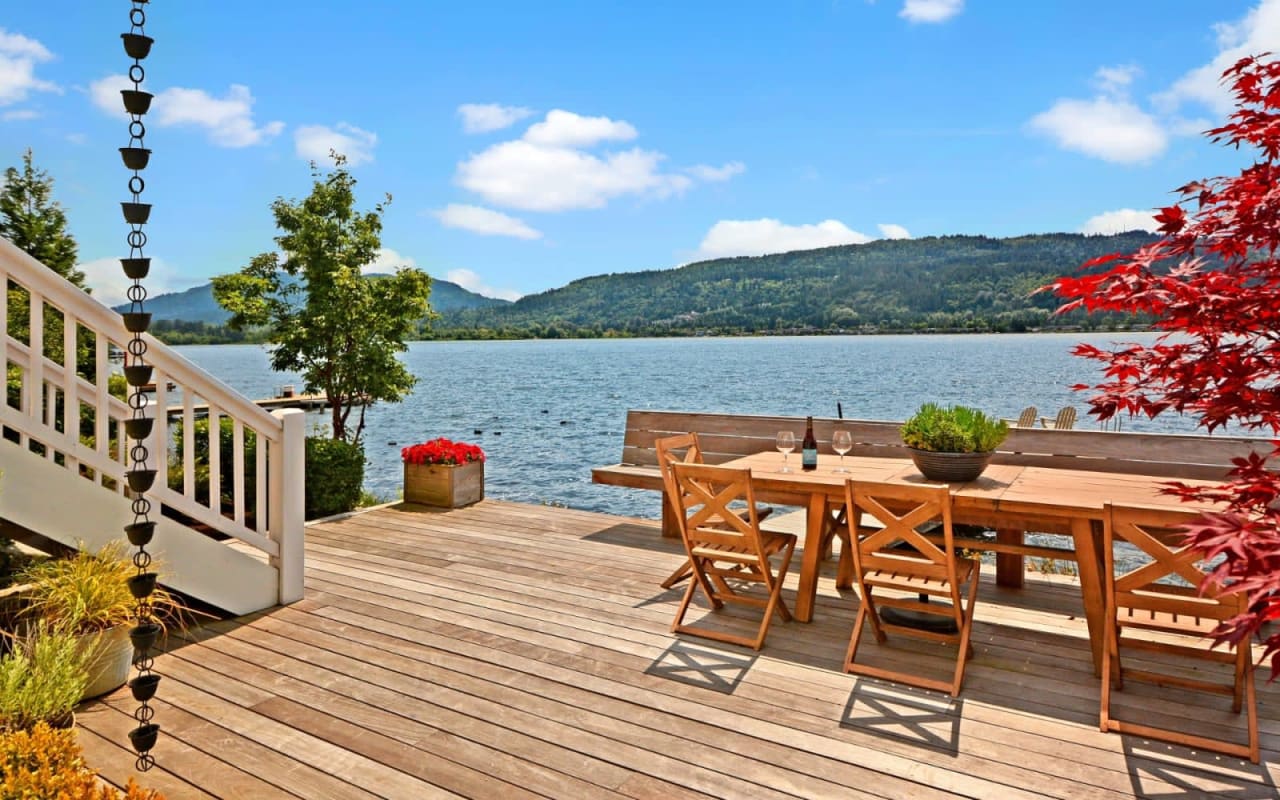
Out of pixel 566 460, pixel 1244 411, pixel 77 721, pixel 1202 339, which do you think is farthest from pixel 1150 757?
pixel 566 460

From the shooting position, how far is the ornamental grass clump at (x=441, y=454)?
6.71 metres

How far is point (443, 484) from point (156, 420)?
304 cm

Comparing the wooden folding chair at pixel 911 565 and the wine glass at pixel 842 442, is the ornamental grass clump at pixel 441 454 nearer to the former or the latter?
the wine glass at pixel 842 442

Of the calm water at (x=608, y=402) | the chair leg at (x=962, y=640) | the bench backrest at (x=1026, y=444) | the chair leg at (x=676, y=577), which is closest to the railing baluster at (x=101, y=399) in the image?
the chair leg at (x=676, y=577)

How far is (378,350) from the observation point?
26.3ft

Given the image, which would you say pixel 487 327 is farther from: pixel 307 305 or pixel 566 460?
pixel 307 305

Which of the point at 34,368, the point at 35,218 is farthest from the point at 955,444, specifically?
the point at 35,218

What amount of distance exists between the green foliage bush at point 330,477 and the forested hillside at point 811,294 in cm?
3905

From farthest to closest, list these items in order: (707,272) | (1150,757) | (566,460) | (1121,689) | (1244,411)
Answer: (707,272)
(566,460)
(1121,689)
(1150,757)
(1244,411)

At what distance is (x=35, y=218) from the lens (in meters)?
7.33

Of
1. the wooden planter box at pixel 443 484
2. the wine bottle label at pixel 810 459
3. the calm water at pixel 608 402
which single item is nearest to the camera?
the wine bottle label at pixel 810 459

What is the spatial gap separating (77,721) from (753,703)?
103 inches

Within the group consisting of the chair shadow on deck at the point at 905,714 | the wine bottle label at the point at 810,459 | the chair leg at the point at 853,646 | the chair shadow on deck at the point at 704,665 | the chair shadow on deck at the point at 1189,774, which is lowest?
the chair shadow on deck at the point at 1189,774

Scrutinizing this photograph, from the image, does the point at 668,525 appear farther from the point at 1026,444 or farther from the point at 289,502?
the point at 289,502
